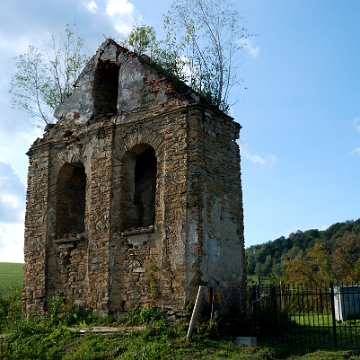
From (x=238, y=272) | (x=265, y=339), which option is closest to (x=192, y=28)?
(x=238, y=272)

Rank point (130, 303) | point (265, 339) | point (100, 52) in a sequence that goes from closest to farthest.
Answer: point (265, 339) → point (130, 303) → point (100, 52)

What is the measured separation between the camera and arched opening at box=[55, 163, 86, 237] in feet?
42.1

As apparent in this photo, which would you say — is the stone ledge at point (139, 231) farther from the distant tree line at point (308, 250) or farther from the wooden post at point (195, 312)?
the distant tree line at point (308, 250)

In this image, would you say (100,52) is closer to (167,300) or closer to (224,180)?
(224,180)

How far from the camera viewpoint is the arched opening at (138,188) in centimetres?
1156

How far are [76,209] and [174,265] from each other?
4.20m

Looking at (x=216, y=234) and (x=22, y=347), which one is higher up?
(x=216, y=234)

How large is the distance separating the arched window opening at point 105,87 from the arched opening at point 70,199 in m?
1.63

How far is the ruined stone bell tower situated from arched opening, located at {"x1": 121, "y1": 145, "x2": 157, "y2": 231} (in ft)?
0.09

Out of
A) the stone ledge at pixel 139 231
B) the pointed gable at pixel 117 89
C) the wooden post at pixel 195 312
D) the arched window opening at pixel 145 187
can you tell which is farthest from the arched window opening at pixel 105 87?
the wooden post at pixel 195 312

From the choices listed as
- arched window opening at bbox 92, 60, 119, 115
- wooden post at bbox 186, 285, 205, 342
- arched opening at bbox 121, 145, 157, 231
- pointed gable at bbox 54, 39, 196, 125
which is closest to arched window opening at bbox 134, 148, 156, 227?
arched opening at bbox 121, 145, 157, 231

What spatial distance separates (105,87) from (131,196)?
11.1ft

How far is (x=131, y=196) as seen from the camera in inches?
460

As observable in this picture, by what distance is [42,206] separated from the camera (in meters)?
13.0
